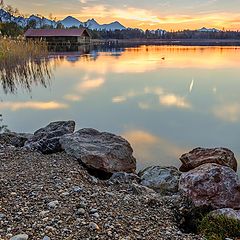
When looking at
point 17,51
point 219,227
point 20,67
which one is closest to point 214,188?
A: point 219,227

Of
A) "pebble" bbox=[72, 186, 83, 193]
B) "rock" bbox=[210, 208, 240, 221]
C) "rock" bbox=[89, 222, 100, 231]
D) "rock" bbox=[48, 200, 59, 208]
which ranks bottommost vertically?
"rock" bbox=[210, 208, 240, 221]

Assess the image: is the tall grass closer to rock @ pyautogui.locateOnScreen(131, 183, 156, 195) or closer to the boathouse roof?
rock @ pyautogui.locateOnScreen(131, 183, 156, 195)

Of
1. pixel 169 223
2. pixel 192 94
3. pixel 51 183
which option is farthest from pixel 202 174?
pixel 192 94

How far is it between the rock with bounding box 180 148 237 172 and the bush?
201 cm

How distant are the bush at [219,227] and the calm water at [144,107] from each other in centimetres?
275

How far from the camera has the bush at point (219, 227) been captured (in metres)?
3.00

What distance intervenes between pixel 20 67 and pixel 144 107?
8313 millimetres

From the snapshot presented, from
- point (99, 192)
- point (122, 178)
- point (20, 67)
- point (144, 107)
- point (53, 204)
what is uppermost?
point (53, 204)

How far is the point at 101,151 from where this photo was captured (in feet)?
16.4

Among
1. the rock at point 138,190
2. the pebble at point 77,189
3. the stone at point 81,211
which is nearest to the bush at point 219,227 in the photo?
the rock at point 138,190

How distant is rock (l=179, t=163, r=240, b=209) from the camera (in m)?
3.59

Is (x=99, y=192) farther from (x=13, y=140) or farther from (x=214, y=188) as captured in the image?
(x=13, y=140)

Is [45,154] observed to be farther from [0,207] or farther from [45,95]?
[45,95]

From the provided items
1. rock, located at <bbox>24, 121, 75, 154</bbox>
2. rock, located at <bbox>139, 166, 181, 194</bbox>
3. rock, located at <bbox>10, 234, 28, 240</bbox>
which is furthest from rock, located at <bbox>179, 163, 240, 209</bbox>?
rock, located at <bbox>24, 121, 75, 154</bbox>
